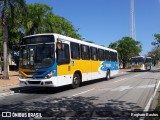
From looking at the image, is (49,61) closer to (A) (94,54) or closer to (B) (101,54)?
(A) (94,54)

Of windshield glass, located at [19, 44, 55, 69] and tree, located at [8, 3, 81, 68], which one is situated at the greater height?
tree, located at [8, 3, 81, 68]

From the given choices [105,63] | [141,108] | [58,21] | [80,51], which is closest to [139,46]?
[58,21]

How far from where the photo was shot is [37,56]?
15555mm

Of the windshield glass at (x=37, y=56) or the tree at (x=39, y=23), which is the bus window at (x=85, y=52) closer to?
the windshield glass at (x=37, y=56)

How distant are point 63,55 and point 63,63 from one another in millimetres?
451

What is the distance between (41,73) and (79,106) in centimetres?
467

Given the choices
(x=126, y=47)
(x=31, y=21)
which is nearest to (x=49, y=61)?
(x=31, y=21)

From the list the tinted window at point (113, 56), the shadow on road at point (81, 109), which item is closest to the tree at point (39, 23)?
the tinted window at point (113, 56)

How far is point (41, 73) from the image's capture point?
1528cm

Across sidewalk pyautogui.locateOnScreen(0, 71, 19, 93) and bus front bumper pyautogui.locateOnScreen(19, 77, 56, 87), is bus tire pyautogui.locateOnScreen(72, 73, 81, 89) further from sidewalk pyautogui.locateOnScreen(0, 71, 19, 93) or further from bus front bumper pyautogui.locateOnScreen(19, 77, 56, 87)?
sidewalk pyautogui.locateOnScreen(0, 71, 19, 93)

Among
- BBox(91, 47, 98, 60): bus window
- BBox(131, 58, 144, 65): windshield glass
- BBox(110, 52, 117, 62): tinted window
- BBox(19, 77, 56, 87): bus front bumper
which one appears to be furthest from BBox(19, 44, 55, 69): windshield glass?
BBox(131, 58, 144, 65): windshield glass

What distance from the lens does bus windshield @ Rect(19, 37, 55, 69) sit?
15359mm

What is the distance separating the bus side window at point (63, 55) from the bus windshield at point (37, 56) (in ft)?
1.63

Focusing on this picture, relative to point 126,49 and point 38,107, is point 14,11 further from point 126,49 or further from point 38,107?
point 126,49
